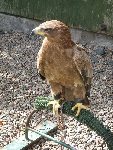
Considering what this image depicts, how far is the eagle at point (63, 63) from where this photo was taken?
2832 mm

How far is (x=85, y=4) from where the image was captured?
6793 mm

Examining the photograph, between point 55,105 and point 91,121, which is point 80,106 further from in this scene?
point 91,121

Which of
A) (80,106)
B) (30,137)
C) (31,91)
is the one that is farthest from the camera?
(31,91)

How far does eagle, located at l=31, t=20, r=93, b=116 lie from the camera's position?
111 inches

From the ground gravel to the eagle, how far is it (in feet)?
3.44

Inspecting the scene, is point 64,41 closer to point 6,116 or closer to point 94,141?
point 94,141

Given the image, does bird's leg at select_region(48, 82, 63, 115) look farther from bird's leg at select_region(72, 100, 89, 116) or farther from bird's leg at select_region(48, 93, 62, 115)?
A: bird's leg at select_region(72, 100, 89, 116)

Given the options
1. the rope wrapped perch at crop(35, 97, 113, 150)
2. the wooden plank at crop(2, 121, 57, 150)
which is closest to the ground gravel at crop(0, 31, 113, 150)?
the wooden plank at crop(2, 121, 57, 150)

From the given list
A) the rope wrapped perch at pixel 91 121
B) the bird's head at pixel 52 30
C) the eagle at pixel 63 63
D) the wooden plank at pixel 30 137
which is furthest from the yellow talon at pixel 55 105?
the wooden plank at pixel 30 137

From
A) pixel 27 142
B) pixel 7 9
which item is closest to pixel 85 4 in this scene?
pixel 7 9

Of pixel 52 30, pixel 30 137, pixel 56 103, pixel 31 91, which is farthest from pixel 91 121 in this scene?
pixel 31 91

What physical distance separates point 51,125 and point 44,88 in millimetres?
938

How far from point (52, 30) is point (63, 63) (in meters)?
0.33

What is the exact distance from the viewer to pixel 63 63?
9.79 ft
